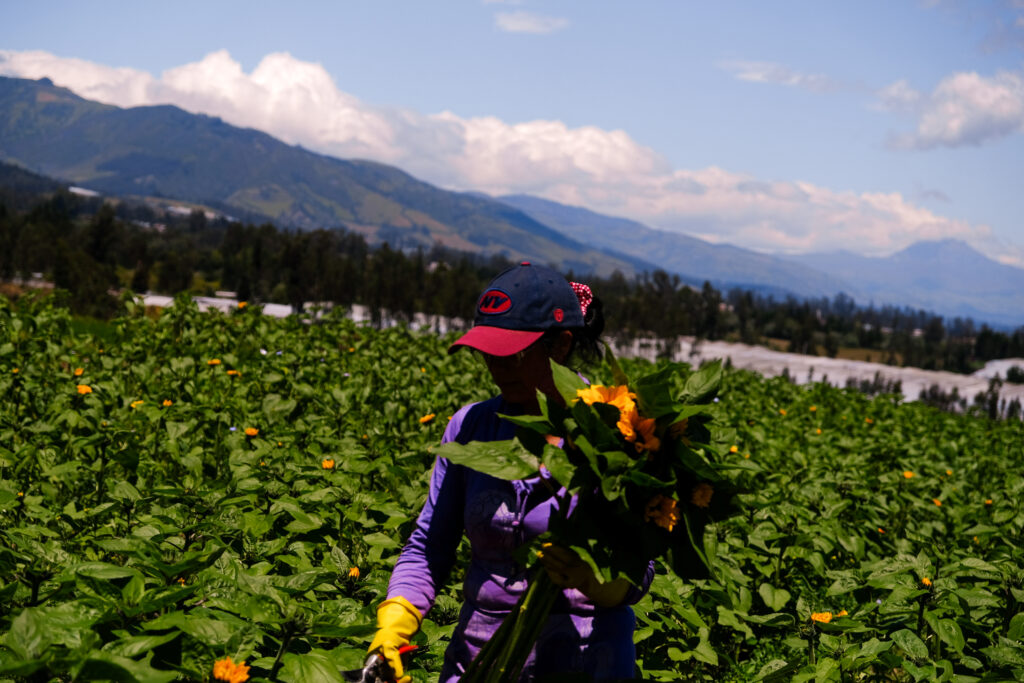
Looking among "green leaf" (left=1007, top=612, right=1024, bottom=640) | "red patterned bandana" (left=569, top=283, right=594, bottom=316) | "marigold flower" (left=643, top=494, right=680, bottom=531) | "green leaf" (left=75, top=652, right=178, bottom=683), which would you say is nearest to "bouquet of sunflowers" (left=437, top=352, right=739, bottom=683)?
"marigold flower" (left=643, top=494, right=680, bottom=531)

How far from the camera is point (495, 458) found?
1.43 meters

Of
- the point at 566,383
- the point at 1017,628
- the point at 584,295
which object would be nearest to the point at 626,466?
the point at 566,383

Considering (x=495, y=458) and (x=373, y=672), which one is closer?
(x=495, y=458)

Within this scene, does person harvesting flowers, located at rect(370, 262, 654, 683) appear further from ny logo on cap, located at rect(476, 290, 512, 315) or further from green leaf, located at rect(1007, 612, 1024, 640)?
green leaf, located at rect(1007, 612, 1024, 640)

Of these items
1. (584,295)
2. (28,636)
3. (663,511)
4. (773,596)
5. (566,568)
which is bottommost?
(773,596)

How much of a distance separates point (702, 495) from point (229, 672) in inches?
37.1

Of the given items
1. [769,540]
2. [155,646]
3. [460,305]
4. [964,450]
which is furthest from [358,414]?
[460,305]

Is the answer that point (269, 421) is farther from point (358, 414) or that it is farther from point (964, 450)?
point (964, 450)

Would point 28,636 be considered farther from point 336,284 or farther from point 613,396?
point 336,284

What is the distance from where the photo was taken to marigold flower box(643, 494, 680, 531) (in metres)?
1.39

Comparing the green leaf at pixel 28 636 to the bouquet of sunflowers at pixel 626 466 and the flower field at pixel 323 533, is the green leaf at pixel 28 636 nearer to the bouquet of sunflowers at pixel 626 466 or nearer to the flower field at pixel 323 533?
the flower field at pixel 323 533

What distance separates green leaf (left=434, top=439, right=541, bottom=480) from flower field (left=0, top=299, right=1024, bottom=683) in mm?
370

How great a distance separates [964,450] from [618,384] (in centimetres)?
841

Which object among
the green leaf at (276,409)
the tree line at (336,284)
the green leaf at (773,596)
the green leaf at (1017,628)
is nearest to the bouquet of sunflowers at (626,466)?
the green leaf at (1017,628)
